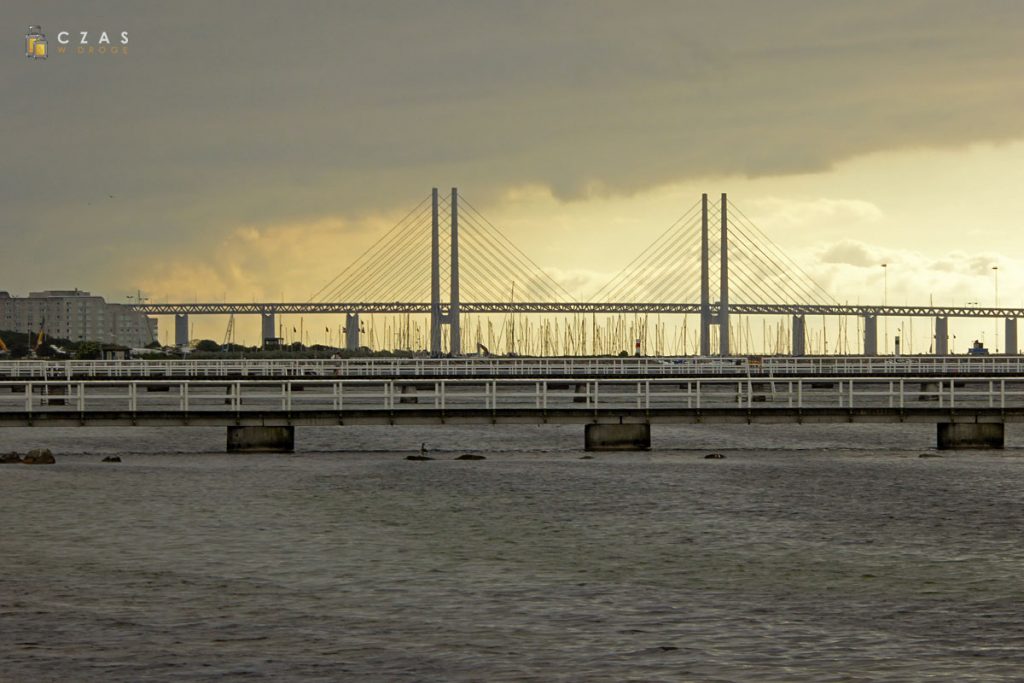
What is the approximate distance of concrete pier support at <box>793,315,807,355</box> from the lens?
160 metres

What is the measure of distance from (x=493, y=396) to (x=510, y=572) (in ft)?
69.2

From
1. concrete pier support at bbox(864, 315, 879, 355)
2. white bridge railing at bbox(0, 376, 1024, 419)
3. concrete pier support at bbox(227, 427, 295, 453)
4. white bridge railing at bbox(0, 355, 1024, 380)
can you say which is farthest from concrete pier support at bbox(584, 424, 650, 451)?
concrete pier support at bbox(864, 315, 879, 355)

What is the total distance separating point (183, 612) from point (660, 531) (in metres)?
12.2

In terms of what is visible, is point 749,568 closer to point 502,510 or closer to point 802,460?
point 502,510

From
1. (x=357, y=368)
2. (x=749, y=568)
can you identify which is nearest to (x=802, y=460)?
(x=749, y=568)

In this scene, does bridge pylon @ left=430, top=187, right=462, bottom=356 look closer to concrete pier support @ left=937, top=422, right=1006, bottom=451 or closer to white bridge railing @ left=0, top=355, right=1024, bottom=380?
white bridge railing @ left=0, top=355, right=1024, bottom=380

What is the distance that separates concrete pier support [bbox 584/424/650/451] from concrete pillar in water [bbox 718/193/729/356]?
288 ft

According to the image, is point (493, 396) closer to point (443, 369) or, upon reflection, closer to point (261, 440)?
point (261, 440)


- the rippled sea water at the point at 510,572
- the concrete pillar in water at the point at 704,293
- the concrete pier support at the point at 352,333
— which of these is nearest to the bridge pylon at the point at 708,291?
the concrete pillar in water at the point at 704,293

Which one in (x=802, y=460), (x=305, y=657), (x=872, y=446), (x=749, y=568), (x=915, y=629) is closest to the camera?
(x=305, y=657)

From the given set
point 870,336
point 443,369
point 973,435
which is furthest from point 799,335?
point 973,435

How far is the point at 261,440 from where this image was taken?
153 feet

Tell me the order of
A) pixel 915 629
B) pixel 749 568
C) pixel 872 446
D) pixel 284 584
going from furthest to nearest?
pixel 872 446 → pixel 749 568 → pixel 284 584 → pixel 915 629

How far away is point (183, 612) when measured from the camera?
2034cm
